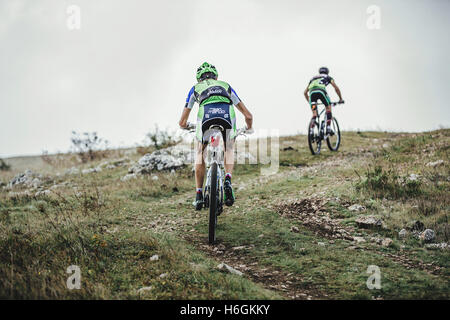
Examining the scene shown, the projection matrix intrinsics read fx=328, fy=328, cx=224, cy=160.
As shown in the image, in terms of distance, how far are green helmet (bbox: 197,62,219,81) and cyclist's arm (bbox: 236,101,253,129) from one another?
0.61 m

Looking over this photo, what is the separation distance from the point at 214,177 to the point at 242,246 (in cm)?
109

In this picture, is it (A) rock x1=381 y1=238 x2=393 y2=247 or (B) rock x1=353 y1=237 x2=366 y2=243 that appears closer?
(A) rock x1=381 y1=238 x2=393 y2=247

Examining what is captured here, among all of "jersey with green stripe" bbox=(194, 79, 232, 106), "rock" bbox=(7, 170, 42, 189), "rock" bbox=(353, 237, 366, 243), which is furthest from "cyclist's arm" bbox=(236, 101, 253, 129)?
"rock" bbox=(7, 170, 42, 189)

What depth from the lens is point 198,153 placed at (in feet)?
16.9

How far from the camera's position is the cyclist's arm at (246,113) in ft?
17.0

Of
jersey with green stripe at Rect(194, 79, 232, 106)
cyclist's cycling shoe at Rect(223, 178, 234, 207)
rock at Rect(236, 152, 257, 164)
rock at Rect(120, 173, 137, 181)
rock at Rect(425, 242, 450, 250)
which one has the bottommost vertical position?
rock at Rect(425, 242, 450, 250)

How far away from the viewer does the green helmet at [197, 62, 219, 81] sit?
17.0ft

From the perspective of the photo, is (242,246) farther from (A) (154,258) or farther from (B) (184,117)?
(B) (184,117)

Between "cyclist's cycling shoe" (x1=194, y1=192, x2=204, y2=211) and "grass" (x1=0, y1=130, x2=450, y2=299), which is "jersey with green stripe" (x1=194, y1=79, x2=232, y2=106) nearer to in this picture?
"cyclist's cycling shoe" (x1=194, y1=192, x2=204, y2=211)

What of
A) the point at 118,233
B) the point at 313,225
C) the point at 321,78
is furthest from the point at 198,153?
the point at 321,78

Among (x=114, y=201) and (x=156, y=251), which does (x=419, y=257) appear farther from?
(x=114, y=201)

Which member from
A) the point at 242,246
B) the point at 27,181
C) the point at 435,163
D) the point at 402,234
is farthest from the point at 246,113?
the point at 27,181

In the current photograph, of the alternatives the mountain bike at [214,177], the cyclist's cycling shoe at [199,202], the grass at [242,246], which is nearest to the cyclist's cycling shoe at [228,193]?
the mountain bike at [214,177]
